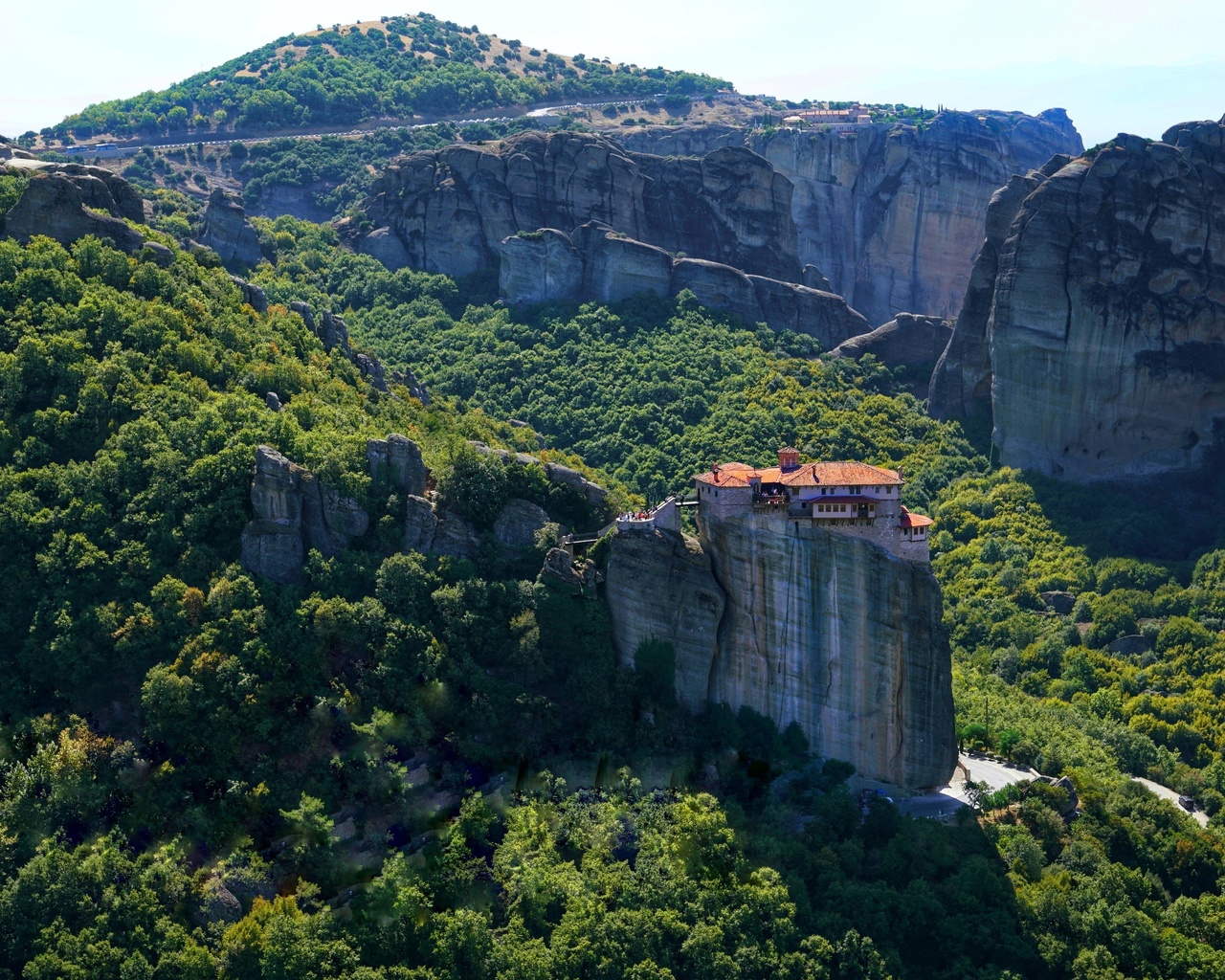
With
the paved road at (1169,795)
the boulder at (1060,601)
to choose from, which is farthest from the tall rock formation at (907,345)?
the paved road at (1169,795)

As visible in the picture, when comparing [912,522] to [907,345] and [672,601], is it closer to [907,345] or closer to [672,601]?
[672,601]

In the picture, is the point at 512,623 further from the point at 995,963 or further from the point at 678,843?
the point at 995,963

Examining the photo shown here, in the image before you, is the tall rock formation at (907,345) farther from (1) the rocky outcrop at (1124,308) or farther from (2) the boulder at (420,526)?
(2) the boulder at (420,526)

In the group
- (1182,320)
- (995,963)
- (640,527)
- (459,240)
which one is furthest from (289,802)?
(459,240)

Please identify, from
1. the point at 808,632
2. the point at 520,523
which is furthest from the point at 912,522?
the point at 520,523

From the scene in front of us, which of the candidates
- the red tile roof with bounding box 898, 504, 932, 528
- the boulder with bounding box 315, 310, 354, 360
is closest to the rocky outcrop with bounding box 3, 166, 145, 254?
the boulder with bounding box 315, 310, 354, 360
